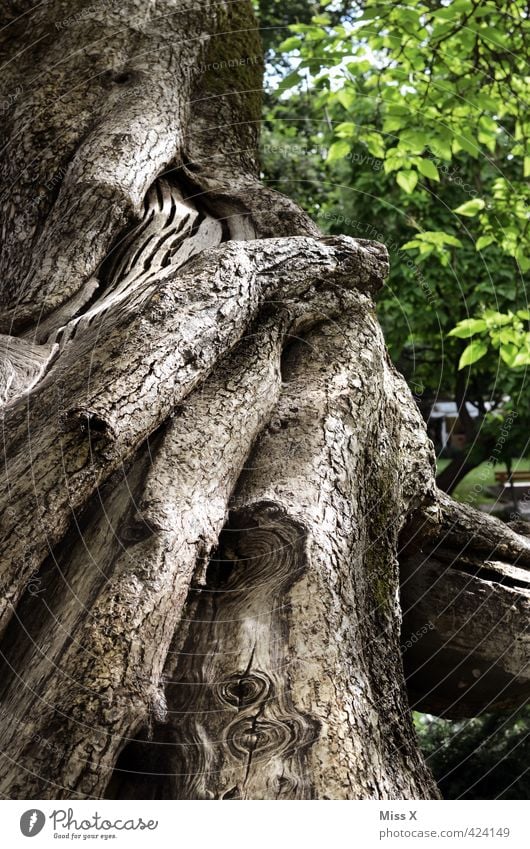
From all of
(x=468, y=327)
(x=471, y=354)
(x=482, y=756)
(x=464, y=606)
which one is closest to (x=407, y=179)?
(x=468, y=327)

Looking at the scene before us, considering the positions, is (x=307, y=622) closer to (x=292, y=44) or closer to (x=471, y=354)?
(x=471, y=354)

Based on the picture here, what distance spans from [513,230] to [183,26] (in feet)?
9.70

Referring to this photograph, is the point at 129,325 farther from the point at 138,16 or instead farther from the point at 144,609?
the point at 138,16

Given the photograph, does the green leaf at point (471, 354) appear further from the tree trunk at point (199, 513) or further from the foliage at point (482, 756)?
the foliage at point (482, 756)

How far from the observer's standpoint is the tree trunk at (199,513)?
266 centimetres

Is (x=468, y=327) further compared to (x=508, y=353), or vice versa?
(x=508, y=353)

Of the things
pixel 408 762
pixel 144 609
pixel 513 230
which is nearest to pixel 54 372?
pixel 144 609

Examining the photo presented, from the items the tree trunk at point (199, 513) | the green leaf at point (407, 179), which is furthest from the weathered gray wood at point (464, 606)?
the green leaf at point (407, 179)

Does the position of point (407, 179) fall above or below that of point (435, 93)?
below
